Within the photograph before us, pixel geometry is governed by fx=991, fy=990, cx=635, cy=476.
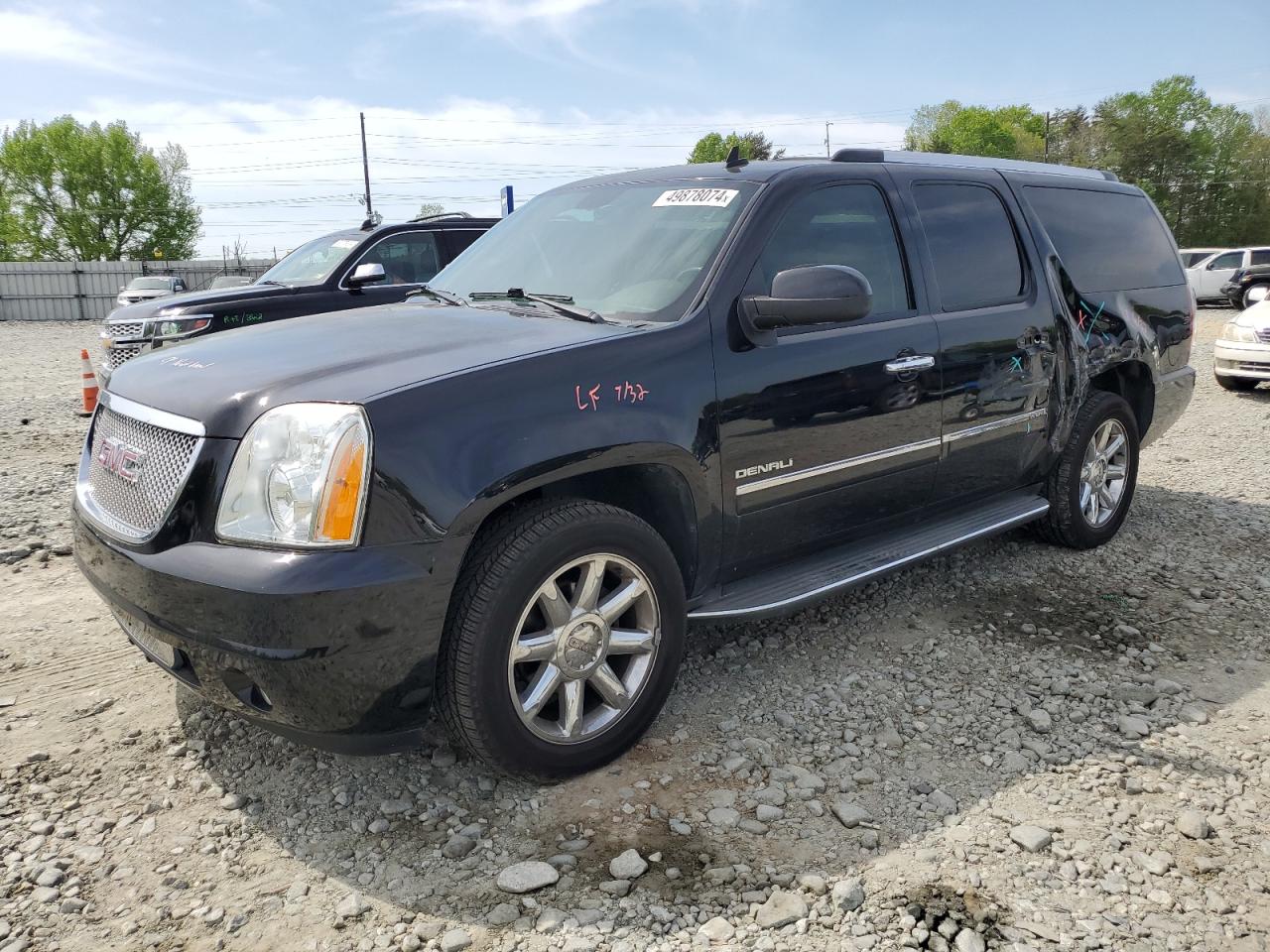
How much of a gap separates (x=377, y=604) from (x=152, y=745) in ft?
4.30

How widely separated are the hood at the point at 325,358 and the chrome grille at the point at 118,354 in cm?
598

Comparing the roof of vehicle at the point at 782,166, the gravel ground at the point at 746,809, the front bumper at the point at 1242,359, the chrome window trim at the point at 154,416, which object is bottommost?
the gravel ground at the point at 746,809

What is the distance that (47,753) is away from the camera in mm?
3221

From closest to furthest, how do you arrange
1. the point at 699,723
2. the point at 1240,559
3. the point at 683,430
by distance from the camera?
1. the point at 683,430
2. the point at 699,723
3. the point at 1240,559

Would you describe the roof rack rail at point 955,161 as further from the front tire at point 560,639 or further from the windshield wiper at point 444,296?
the front tire at point 560,639

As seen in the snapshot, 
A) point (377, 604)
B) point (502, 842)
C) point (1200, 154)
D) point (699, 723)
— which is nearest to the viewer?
point (377, 604)

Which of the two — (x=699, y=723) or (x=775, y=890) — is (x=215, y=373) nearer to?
(x=699, y=723)

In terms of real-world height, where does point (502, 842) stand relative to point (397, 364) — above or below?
below

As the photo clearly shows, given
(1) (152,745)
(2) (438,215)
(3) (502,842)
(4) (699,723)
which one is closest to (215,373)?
(1) (152,745)

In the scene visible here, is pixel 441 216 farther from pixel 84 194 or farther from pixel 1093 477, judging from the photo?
pixel 84 194

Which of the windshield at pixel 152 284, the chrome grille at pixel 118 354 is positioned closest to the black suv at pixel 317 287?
the chrome grille at pixel 118 354

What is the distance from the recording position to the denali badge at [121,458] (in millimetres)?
2916

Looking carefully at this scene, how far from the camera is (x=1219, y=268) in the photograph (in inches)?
1084

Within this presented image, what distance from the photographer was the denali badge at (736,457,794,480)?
11.1 feet
